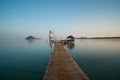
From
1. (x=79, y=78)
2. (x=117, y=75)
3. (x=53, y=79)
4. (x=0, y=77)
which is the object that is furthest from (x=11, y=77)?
(x=117, y=75)

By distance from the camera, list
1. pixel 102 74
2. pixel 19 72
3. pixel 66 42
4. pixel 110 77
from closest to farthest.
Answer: pixel 110 77 < pixel 102 74 < pixel 19 72 < pixel 66 42

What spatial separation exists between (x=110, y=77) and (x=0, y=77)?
937cm

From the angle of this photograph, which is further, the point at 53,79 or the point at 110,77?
the point at 110,77

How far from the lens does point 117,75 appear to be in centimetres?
1346

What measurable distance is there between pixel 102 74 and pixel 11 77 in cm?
793

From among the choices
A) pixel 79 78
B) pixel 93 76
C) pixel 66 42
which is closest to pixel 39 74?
pixel 93 76

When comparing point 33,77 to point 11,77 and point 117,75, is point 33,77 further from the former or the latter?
point 117,75

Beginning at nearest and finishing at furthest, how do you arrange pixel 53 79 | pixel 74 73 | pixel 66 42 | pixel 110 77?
pixel 53 79 → pixel 74 73 → pixel 110 77 → pixel 66 42

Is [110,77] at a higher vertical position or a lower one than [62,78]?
lower

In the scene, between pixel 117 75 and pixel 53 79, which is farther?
pixel 117 75

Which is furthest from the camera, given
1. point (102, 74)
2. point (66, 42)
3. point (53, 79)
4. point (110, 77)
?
point (66, 42)

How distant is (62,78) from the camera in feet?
29.6

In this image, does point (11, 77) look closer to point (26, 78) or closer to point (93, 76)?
point (26, 78)

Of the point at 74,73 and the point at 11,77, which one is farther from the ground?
the point at 74,73
